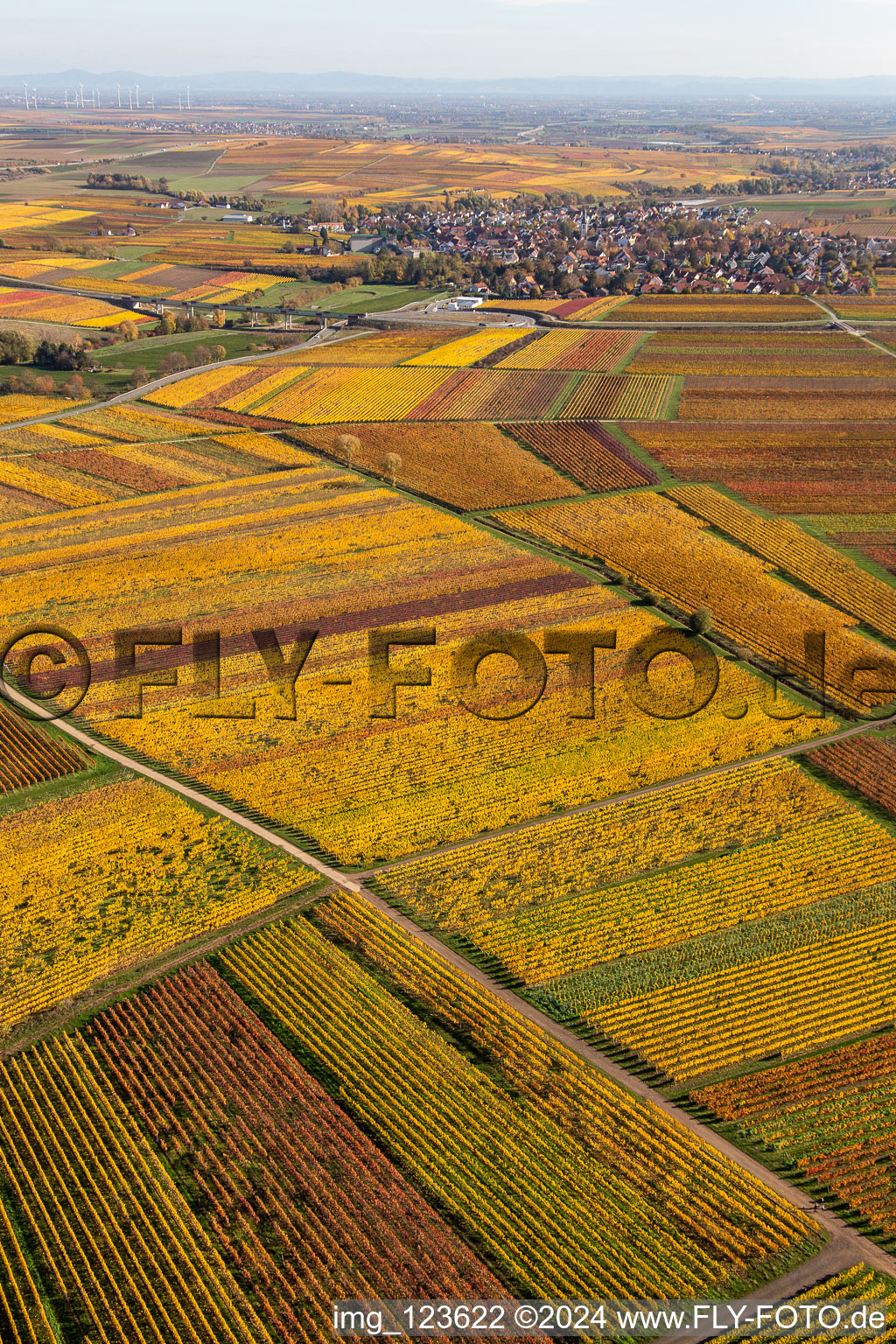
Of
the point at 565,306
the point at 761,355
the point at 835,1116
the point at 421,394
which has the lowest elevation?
the point at 835,1116

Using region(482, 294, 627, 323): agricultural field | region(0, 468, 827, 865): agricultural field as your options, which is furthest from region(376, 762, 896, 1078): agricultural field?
region(482, 294, 627, 323): agricultural field

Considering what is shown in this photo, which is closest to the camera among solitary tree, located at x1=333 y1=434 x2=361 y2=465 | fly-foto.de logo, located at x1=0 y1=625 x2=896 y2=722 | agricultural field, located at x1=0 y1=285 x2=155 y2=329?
fly-foto.de logo, located at x1=0 y1=625 x2=896 y2=722

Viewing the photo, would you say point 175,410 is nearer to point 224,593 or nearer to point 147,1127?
point 224,593

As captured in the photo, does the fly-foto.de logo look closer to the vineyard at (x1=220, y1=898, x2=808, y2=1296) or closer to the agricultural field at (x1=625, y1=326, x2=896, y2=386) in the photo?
the vineyard at (x1=220, y1=898, x2=808, y2=1296)

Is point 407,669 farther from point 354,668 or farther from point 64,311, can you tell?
point 64,311

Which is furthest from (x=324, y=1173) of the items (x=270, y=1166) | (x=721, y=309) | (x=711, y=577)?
(x=721, y=309)

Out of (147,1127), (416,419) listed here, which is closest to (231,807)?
(147,1127)

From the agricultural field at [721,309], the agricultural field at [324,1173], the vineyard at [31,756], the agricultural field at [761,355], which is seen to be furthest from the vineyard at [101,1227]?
the agricultural field at [721,309]
